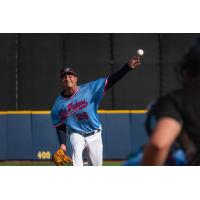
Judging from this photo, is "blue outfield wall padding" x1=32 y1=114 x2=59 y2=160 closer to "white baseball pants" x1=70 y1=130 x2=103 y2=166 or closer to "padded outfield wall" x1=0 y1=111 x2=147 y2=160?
"padded outfield wall" x1=0 y1=111 x2=147 y2=160

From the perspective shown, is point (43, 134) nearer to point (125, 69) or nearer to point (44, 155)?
point (44, 155)

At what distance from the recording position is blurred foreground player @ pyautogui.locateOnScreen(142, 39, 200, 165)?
184 cm

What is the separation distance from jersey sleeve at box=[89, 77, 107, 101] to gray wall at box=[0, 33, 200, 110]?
4438mm

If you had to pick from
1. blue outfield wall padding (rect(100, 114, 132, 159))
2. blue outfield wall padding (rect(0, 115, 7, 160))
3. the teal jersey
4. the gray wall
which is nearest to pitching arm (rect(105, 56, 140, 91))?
the teal jersey

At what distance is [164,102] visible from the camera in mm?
1899

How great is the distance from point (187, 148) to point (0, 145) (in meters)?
8.70

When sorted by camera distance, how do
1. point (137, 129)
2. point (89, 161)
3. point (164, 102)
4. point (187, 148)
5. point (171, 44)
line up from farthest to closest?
point (171, 44) < point (137, 129) < point (89, 161) < point (187, 148) < point (164, 102)

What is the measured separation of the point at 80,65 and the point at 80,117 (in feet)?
15.0

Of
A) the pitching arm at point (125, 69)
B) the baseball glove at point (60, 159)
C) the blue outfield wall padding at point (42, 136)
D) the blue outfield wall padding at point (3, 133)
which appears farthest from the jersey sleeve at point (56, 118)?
the blue outfield wall padding at point (3, 133)

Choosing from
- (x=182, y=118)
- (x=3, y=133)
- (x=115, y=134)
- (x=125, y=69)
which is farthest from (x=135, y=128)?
(x=182, y=118)

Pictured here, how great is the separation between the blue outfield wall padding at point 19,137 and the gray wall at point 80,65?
50 centimetres

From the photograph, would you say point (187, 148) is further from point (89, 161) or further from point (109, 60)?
point (109, 60)

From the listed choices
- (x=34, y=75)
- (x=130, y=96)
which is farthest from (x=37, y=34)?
(x=130, y=96)

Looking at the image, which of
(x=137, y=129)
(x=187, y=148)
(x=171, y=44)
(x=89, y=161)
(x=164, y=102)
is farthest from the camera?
(x=171, y=44)
